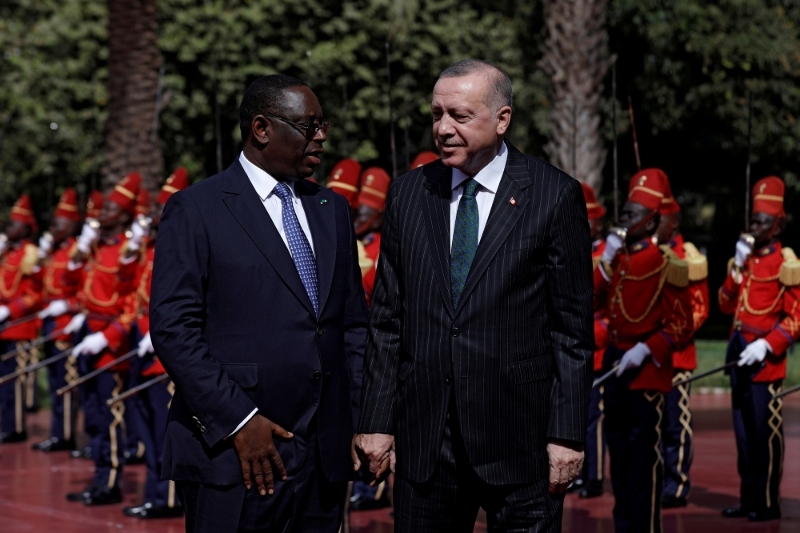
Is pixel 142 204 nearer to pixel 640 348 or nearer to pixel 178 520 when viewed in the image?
pixel 178 520

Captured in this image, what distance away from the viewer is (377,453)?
4363 mm

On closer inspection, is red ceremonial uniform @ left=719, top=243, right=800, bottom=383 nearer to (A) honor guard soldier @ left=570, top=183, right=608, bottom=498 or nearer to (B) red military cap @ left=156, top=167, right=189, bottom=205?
(A) honor guard soldier @ left=570, top=183, right=608, bottom=498

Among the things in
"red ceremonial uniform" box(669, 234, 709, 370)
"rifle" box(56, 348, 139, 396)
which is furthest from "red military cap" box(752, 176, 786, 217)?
"rifle" box(56, 348, 139, 396)

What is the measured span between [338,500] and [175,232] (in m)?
1.07

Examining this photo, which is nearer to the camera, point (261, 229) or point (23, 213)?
point (261, 229)

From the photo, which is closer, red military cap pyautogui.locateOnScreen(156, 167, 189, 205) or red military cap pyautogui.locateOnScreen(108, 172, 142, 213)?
red military cap pyautogui.locateOnScreen(156, 167, 189, 205)

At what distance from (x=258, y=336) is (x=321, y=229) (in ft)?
1.63

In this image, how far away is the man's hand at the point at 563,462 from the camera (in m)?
4.24

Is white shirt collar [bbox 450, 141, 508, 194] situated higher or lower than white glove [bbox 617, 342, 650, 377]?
higher

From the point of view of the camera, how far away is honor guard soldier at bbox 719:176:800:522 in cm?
910

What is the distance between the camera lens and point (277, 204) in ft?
15.2

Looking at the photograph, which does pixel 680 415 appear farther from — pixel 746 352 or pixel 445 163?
pixel 445 163

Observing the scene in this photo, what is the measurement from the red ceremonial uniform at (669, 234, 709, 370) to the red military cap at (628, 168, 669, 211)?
1.93 metres

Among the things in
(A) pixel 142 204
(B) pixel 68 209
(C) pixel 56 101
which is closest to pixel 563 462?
(A) pixel 142 204
